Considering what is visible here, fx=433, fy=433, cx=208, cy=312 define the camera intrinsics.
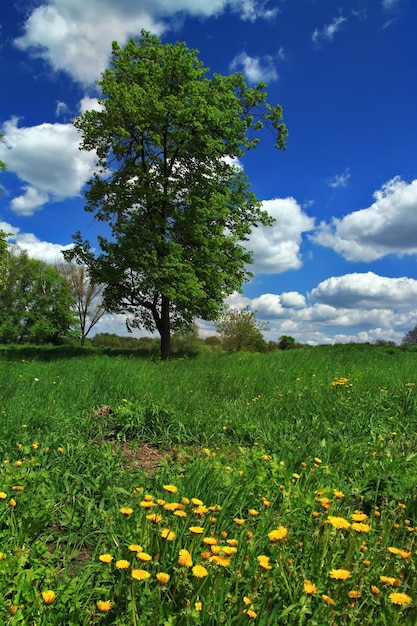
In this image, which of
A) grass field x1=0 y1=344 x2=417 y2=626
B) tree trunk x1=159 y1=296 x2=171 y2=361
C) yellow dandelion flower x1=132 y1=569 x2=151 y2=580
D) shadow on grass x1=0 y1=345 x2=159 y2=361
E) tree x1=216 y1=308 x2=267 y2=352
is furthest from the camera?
tree x1=216 y1=308 x2=267 y2=352

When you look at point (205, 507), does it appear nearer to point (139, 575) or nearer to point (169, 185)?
point (139, 575)

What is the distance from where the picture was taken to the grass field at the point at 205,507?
6.64 feet

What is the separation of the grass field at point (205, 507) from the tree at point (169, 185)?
1053cm

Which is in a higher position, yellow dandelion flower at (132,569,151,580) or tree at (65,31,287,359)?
tree at (65,31,287,359)

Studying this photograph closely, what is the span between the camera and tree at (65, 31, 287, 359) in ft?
54.3

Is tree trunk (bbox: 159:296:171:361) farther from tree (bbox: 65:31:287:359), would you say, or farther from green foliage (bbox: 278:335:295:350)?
green foliage (bbox: 278:335:295:350)

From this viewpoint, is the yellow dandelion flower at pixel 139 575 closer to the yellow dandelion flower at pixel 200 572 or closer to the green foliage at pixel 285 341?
the yellow dandelion flower at pixel 200 572

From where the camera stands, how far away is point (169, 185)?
58.1ft

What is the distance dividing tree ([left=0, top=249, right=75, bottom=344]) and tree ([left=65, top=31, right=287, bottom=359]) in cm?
2337

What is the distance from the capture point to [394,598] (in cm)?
173

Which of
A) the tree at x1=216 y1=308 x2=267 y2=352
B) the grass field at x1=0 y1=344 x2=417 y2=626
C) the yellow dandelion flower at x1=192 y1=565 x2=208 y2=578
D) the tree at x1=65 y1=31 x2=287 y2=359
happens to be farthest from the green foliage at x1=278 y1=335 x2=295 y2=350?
the yellow dandelion flower at x1=192 y1=565 x2=208 y2=578

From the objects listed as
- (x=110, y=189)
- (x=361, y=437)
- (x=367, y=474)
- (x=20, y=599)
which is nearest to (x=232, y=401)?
(x=361, y=437)

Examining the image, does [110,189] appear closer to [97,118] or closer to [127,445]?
[97,118]

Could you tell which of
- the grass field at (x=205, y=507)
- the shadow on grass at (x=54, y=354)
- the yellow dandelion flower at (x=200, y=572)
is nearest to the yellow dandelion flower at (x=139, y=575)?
the grass field at (x=205, y=507)
